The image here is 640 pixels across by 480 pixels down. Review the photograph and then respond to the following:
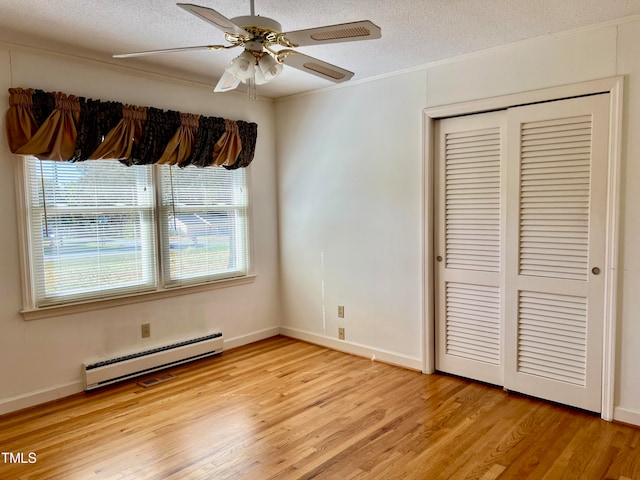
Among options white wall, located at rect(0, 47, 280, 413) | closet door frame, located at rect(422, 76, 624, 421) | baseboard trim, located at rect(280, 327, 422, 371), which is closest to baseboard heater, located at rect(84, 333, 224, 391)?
white wall, located at rect(0, 47, 280, 413)

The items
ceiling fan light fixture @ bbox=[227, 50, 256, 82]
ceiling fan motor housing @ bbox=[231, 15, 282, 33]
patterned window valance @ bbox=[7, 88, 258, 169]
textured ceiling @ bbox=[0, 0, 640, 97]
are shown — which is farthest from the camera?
patterned window valance @ bbox=[7, 88, 258, 169]

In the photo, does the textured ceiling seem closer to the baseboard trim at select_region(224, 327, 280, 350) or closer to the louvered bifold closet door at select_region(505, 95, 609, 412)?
the louvered bifold closet door at select_region(505, 95, 609, 412)

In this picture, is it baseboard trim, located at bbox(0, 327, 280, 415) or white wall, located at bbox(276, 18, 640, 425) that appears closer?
white wall, located at bbox(276, 18, 640, 425)

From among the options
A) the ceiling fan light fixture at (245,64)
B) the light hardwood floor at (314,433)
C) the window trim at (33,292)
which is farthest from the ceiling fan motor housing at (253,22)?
the light hardwood floor at (314,433)

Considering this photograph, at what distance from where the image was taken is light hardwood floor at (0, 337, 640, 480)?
2355mm

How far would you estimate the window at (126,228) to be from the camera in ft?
10.4

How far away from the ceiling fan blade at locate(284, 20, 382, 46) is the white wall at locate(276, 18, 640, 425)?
5.33 ft

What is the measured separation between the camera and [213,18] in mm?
1789

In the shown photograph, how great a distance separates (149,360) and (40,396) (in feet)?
2.53

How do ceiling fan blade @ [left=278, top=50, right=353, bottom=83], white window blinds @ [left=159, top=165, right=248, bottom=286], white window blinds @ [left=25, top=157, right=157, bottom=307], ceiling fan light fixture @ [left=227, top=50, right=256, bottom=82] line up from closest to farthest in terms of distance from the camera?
ceiling fan light fixture @ [left=227, top=50, right=256, bottom=82]
ceiling fan blade @ [left=278, top=50, right=353, bottom=83]
white window blinds @ [left=25, top=157, right=157, bottom=307]
white window blinds @ [left=159, top=165, right=248, bottom=286]

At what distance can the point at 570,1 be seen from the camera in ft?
7.95

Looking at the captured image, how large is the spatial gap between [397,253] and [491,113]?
1.30 metres

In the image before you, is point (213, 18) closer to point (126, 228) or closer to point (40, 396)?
point (126, 228)

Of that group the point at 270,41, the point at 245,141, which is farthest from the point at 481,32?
the point at 245,141
